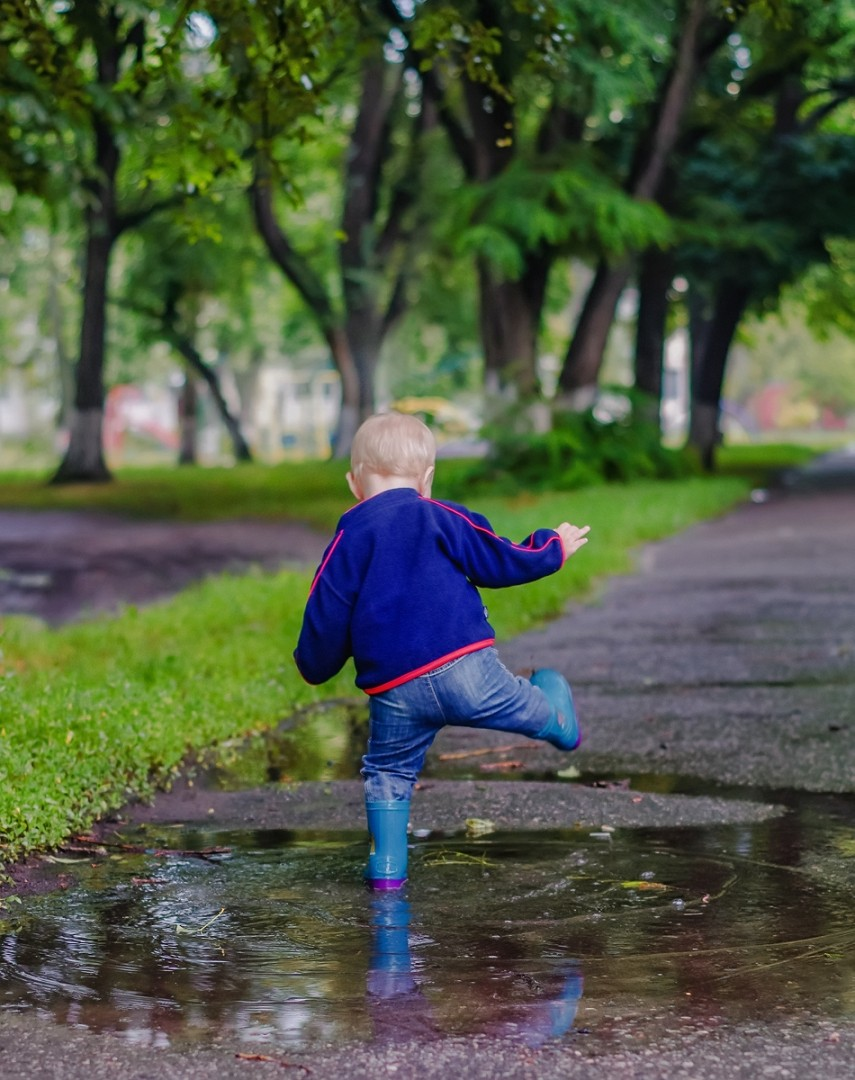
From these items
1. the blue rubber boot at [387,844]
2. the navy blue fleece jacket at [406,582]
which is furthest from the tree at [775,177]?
the blue rubber boot at [387,844]

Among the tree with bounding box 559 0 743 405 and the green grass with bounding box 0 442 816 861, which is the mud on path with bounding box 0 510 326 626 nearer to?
the green grass with bounding box 0 442 816 861

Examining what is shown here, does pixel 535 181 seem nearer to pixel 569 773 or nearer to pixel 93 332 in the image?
pixel 93 332

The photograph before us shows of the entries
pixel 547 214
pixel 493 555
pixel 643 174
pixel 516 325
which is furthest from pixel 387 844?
pixel 643 174

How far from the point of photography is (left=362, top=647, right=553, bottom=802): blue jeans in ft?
15.9

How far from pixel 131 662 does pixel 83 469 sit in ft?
78.4

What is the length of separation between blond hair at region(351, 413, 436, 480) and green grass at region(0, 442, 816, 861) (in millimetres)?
1426

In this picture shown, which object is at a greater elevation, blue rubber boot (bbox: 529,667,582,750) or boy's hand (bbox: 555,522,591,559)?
boy's hand (bbox: 555,522,591,559)

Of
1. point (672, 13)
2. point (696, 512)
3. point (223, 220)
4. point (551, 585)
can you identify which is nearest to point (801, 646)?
point (551, 585)

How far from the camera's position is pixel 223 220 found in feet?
124


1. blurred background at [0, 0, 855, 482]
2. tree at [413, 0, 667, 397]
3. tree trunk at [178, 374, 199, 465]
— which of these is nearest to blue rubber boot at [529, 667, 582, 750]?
blurred background at [0, 0, 855, 482]

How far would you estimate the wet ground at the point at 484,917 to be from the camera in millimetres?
3373

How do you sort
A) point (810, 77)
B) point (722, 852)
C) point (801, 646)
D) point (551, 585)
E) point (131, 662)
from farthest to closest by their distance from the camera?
point (810, 77)
point (551, 585)
point (801, 646)
point (131, 662)
point (722, 852)

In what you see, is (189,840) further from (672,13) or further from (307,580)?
(672,13)

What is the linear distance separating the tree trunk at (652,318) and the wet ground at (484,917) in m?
21.8
